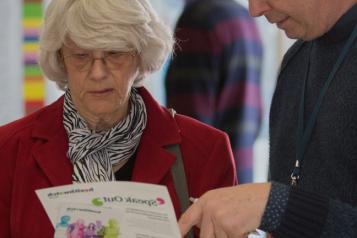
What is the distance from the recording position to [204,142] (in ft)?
6.37

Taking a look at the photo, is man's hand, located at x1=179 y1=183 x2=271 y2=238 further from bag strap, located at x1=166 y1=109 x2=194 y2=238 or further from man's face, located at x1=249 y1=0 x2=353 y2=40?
bag strap, located at x1=166 y1=109 x2=194 y2=238

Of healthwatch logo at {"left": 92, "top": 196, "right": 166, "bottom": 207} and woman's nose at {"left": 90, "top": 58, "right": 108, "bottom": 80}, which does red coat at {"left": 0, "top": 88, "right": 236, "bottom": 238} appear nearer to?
woman's nose at {"left": 90, "top": 58, "right": 108, "bottom": 80}

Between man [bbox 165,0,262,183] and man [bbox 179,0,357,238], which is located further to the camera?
man [bbox 165,0,262,183]

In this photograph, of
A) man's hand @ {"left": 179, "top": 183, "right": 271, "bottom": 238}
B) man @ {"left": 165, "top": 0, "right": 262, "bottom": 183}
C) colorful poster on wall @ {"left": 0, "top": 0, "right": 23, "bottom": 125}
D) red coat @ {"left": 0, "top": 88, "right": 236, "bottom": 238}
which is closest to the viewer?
man's hand @ {"left": 179, "top": 183, "right": 271, "bottom": 238}

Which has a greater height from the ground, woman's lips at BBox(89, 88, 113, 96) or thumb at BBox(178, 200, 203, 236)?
woman's lips at BBox(89, 88, 113, 96)

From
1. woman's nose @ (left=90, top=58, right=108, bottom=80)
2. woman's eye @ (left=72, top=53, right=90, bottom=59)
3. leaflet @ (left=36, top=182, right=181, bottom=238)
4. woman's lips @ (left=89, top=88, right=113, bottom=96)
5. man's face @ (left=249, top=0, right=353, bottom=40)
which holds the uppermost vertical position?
man's face @ (left=249, top=0, right=353, bottom=40)

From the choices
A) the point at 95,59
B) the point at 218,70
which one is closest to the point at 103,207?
the point at 95,59

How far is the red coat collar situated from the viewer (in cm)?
183

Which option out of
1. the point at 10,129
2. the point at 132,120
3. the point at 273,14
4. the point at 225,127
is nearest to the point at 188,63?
the point at 225,127

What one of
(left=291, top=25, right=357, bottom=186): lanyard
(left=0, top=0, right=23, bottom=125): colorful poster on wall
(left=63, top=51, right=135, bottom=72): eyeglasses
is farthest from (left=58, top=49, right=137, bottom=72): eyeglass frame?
(left=0, top=0, right=23, bottom=125): colorful poster on wall

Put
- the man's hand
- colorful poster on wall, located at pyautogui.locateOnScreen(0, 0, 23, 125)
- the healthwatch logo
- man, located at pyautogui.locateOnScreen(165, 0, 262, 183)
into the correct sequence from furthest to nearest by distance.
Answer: colorful poster on wall, located at pyautogui.locateOnScreen(0, 0, 23, 125), man, located at pyautogui.locateOnScreen(165, 0, 262, 183), the healthwatch logo, the man's hand

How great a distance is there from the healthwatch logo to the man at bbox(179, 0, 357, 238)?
0.17m

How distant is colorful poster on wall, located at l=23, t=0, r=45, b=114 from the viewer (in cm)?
339

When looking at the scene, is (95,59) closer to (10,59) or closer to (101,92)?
(101,92)
